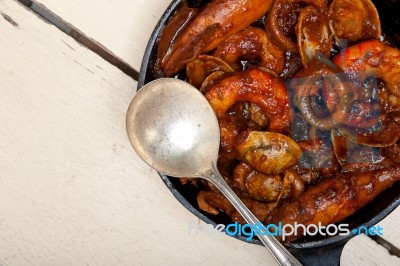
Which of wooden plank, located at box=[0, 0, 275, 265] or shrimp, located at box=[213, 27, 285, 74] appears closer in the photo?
shrimp, located at box=[213, 27, 285, 74]

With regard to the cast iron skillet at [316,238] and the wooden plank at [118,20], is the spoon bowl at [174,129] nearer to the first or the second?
the cast iron skillet at [316,238]

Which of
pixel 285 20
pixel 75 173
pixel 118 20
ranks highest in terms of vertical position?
pixel 285 20

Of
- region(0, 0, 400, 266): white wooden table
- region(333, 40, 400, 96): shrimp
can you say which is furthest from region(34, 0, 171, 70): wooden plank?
region(333, 40, 400, 96): shrimp

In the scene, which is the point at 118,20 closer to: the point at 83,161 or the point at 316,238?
the point at 83,161

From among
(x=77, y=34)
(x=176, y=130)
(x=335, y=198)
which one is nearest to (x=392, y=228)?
(x=335, y=198)

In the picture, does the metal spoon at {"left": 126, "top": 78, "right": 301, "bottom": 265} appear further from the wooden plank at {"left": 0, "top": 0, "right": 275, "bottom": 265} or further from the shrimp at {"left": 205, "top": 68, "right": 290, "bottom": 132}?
the wooden plank at {"left": 0, "top": 0, "right": 275, "bottom": 265}

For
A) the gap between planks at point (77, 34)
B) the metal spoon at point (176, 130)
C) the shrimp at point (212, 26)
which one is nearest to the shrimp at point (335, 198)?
the metal spoon at point (176, 130)
